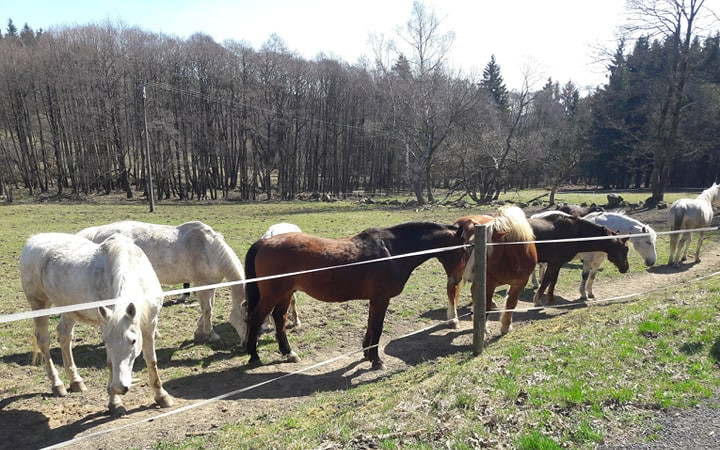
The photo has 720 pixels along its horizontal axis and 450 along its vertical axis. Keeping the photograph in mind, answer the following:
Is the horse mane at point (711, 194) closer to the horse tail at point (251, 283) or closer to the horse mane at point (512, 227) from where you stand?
the horse mane at point (512, 227)

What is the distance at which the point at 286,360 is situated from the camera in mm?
5926

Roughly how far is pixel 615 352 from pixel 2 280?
38.3 feet

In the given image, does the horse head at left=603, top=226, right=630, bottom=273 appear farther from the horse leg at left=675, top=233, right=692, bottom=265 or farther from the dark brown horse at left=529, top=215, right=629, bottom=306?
the horse leg at left=675, top=233, right=692, bottom=265

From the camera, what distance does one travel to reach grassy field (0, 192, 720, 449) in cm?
332

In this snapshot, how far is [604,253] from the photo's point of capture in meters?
Result: 8.49

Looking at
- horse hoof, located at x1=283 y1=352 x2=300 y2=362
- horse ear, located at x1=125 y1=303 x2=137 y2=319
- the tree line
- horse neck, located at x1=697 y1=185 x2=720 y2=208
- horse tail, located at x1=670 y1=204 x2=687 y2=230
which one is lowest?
horse hoof, located at x1=283 y1=352 x2=300 y2=362

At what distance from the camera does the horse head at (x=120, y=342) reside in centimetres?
376

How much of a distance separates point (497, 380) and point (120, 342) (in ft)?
11.6

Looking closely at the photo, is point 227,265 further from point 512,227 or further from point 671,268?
point 671,268

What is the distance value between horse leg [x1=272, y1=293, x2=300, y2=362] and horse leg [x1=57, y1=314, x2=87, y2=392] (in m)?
2.36

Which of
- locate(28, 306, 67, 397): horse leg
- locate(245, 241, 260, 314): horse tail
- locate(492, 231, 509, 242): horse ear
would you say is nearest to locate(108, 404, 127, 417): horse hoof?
locate(28, 306, 67, 397): horse leg

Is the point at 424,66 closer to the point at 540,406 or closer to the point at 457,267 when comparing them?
the point at 457,267

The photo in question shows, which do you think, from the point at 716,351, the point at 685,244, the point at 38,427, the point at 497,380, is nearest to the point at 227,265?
the point at 38,427

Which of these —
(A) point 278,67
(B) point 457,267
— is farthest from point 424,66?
(B) point 457,267
